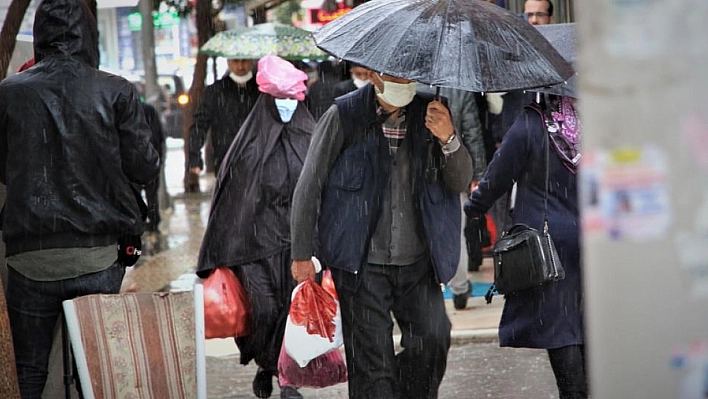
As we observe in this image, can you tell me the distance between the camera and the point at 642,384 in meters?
1.90

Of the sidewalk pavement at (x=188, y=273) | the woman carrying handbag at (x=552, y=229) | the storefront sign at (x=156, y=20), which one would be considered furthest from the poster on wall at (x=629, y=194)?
the storefront sign at (x=156, y=20)

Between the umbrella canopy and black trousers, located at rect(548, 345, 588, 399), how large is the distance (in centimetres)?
109

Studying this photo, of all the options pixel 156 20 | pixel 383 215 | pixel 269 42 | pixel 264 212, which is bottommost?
pixel 264 212

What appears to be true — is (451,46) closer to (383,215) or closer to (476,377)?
(383,215)

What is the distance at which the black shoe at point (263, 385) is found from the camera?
7.02m

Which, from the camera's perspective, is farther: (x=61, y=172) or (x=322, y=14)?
(x=322, y=14)

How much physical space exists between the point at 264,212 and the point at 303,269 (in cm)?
181

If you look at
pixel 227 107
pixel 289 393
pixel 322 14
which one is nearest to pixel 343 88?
pixel 227 107

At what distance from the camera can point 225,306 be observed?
22.7ft

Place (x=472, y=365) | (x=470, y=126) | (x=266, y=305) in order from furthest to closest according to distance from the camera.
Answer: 1. (x=470, y=126)
2. (x=472, y=365)
3. (x=266, y=305)

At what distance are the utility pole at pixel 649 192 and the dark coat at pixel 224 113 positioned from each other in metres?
6.96

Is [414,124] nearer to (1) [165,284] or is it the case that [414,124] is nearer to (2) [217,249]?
(2) [217,249]

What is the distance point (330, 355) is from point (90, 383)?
1896mm

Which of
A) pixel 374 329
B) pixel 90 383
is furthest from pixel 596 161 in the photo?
pixel 374 329
